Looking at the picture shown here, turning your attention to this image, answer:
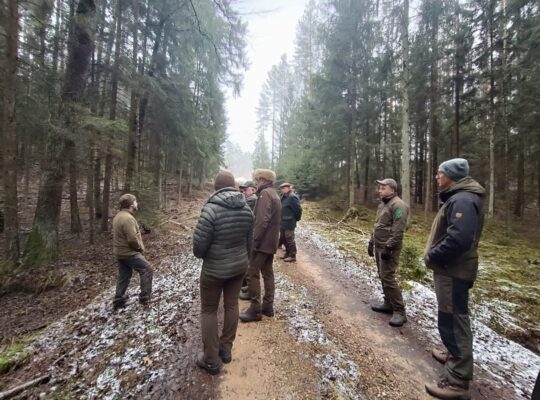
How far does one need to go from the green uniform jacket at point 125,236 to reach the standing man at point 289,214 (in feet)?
13.1

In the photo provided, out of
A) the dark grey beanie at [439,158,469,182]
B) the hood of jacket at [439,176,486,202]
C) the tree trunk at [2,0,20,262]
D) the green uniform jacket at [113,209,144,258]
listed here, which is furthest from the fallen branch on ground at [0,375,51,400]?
the dark grey beanie at [439,158,469,182]

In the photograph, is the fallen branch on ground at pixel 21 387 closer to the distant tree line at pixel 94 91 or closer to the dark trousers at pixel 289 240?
the distant tree line at pixel 94 91

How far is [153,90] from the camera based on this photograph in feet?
31.2

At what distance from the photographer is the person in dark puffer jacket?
117 inches

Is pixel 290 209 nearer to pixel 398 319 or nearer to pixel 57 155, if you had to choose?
pixel 398 319

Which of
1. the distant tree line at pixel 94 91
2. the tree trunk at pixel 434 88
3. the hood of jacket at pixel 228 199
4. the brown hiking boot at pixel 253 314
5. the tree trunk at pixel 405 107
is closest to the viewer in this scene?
the hood of jacket at pixel 228 199

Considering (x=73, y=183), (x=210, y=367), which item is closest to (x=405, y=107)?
(x=210, y=367)

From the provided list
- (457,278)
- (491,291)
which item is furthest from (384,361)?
(491,291)

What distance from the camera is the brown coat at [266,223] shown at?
4113 millimetres

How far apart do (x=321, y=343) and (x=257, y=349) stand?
3.03 feet

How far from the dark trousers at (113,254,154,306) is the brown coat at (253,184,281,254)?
7.79 feet

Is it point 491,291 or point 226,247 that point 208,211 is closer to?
point 226,247

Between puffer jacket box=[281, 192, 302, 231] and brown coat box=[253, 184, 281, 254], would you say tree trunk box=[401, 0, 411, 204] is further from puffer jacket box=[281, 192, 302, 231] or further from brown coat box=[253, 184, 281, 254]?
brown coat box=[253, 184, 281, 254]

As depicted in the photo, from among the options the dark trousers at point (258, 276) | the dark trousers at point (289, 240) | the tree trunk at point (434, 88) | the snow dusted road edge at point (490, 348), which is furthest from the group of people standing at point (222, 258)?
the tree trunk at point (434, 88)
